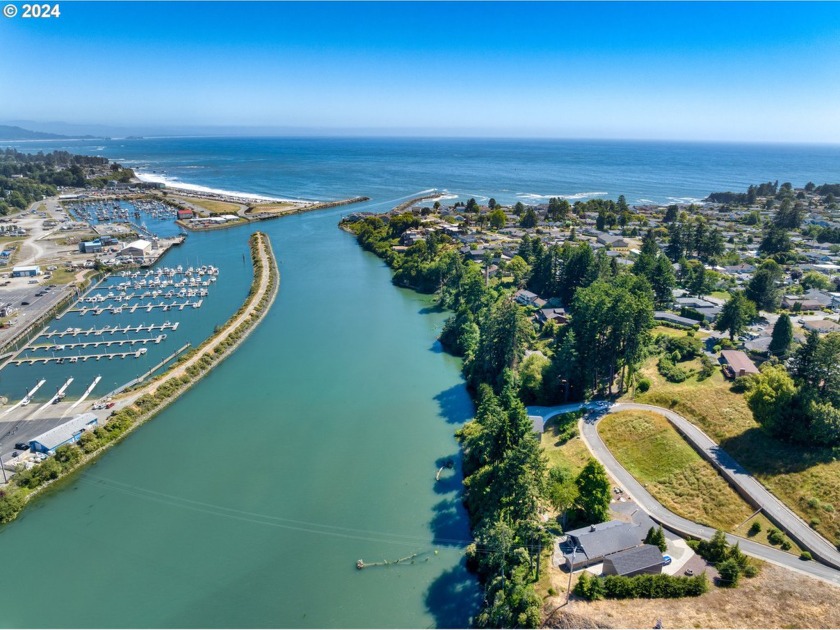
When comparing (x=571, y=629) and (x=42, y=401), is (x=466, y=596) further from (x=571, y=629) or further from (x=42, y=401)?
(x=42, y=401)

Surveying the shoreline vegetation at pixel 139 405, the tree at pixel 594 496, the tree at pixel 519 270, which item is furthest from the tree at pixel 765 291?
the shoreline vegetation at pixel 139 405

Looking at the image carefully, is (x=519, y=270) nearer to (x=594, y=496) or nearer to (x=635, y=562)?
(x=594, y=496)

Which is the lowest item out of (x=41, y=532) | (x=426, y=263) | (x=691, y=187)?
(x=41, y=532)

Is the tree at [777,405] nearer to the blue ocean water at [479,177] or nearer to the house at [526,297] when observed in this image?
the house at [526,297]

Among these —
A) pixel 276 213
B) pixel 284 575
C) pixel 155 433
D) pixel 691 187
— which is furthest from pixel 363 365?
pixel 691 187

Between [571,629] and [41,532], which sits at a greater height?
[571,629]

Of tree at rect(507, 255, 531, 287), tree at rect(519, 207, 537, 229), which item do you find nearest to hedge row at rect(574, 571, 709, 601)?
tree at rect(507, 255, 531, 287)

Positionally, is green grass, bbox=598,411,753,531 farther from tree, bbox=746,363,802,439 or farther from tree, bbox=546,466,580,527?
tree, bbox=546,466,580,527

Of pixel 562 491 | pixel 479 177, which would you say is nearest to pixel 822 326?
pixel 562 491
